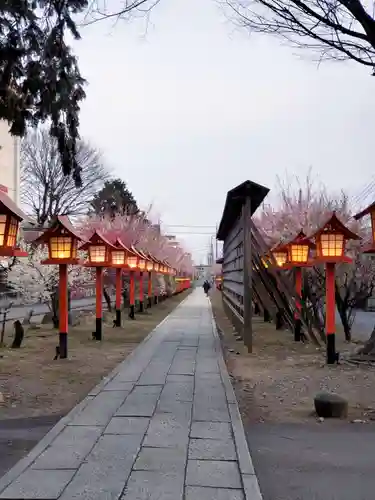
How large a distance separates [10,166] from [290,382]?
27845 millimetres

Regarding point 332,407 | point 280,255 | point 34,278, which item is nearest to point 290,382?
point 332,407

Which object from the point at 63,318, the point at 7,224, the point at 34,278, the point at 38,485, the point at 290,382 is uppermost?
the point at 7,224

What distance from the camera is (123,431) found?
534 centimetres

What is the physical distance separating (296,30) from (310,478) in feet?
21.5

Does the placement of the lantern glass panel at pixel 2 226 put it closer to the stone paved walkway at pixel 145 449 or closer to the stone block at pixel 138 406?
the stone paved walkway at pixel 145 449

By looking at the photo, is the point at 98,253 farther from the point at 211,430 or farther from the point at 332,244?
the point at 211,430

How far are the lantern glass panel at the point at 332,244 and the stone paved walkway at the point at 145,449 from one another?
12.9 feet

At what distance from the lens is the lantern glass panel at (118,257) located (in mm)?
17391

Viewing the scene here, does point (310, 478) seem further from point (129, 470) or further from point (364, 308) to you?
point (364, 308)

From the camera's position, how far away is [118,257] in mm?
17547

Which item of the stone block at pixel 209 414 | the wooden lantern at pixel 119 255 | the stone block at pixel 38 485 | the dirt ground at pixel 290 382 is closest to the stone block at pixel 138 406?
the stone block at pixel 209 414

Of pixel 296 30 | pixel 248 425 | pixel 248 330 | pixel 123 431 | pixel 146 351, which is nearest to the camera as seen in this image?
pixel 123 431

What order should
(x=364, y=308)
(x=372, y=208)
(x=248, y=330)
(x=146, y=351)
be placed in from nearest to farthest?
(x=372, y=208), (x=146, y=351), (x=248, y=330), (x=364, y=308)

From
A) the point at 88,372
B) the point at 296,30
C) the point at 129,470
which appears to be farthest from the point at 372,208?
the point at 129,470
